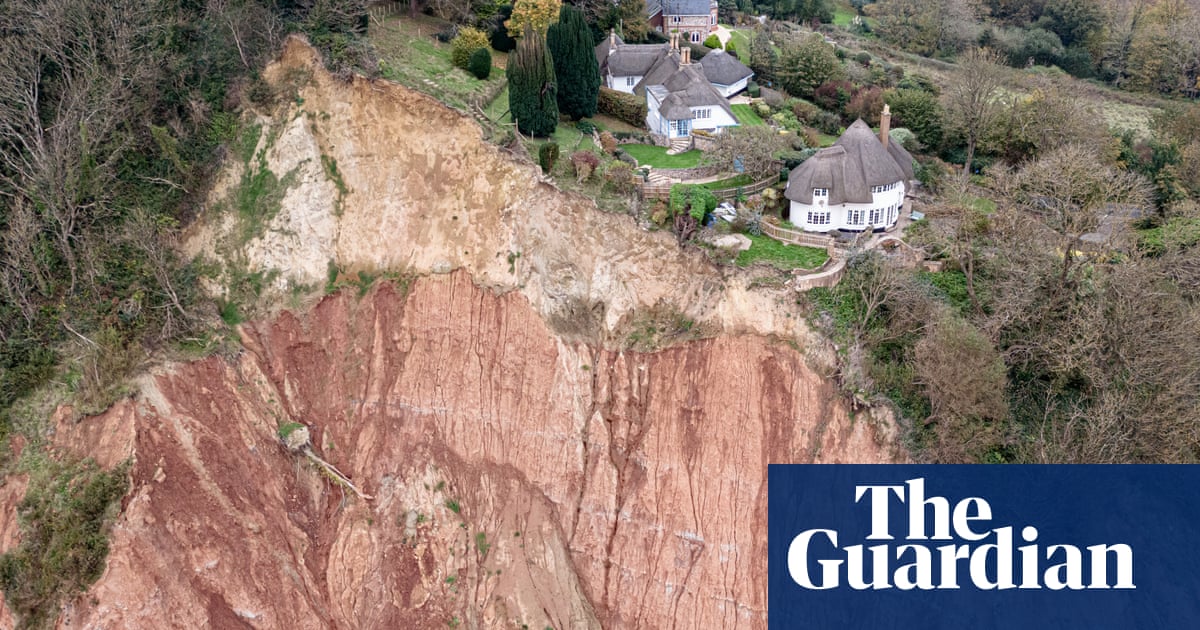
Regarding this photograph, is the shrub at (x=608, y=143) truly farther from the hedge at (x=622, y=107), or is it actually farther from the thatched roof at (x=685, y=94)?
the hedge at (x=622, y=107)

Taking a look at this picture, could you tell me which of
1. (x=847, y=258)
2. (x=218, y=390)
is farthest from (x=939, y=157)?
(x=218, y=390)

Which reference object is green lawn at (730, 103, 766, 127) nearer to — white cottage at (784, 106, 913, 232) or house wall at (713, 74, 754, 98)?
house wall at (713, 74, 754, 98)

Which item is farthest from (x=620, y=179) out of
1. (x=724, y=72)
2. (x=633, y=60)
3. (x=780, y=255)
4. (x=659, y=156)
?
(x=724, y=72)

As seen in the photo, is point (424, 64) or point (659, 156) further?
point (659, 156)

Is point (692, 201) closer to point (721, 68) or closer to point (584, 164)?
point (584, 164)

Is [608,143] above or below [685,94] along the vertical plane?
below

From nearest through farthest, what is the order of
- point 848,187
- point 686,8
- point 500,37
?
point 848,187 < point 500,37 < point 686,8

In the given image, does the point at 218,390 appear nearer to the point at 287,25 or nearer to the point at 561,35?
the point at 287,25
